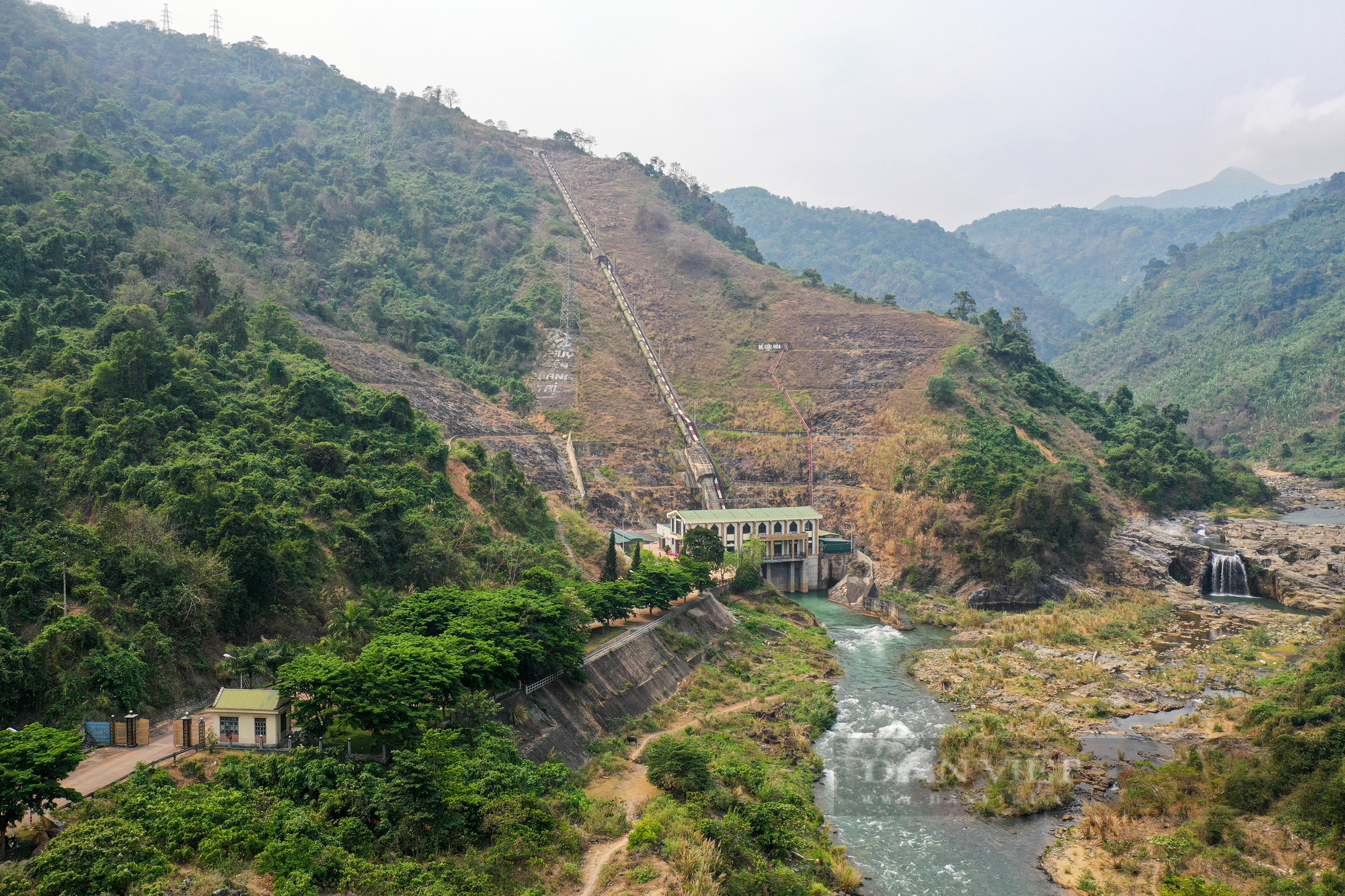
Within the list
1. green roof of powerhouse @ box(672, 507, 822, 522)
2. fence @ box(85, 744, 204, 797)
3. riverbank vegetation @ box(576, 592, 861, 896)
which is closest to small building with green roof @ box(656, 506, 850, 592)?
green roof of powerhouse @ box(672, 507, 822, 522)

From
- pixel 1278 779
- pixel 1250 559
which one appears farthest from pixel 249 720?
pixel 1250 559

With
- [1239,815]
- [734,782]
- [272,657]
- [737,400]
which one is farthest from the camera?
[737,400]

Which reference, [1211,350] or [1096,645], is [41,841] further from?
[1211,350]

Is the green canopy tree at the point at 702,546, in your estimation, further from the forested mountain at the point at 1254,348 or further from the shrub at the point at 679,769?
the forested mountain at the point at 1254,348

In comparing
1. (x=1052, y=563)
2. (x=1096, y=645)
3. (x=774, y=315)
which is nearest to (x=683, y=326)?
(x=774, y=315)

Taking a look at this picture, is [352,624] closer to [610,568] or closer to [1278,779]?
[610,568]

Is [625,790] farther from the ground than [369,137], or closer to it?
closer to it

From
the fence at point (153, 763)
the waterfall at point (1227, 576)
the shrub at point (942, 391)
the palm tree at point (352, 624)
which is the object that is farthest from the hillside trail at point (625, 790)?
the shrub at point (942, 391)
